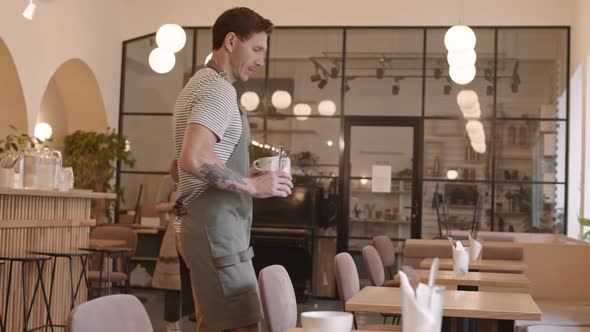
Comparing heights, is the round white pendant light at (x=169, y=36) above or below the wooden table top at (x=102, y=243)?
above

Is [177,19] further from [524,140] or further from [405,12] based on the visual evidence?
[524,140]

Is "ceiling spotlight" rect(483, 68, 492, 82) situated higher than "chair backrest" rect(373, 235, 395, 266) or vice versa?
"ceiling spotlight" rect(483, 68, 492, 82)

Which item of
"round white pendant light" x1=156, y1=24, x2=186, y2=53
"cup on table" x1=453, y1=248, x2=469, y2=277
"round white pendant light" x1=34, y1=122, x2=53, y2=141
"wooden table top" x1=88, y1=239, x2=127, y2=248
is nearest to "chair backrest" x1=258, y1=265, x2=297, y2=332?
Result: "cup on table" x1=453, y1=248, x2=469, y2=277

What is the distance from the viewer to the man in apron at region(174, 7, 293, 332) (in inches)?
94.0

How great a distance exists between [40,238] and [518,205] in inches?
273

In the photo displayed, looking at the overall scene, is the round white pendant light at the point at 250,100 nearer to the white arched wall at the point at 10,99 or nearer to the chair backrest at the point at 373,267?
the white arched wall at the point at 10,99

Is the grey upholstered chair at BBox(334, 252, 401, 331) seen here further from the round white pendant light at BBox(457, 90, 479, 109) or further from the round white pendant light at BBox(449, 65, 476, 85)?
the round white pendant light at BBox(457, 90, 479, 109)

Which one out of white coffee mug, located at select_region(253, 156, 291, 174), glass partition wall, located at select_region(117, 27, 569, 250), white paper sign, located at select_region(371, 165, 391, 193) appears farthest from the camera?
white paper sign, located at select_region(371, 165, 391, 193)

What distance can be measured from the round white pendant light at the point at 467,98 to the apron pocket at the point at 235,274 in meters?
8.78

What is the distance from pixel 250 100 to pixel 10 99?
3.44 m

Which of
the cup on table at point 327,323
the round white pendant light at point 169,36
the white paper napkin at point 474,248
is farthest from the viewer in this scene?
the round white pendant light at point 169,36

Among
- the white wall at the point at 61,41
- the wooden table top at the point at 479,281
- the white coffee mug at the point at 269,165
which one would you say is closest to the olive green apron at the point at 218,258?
the white coffee mug at the point at 269,165

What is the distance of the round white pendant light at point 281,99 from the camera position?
456 inches

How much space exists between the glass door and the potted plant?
302 centimetres
